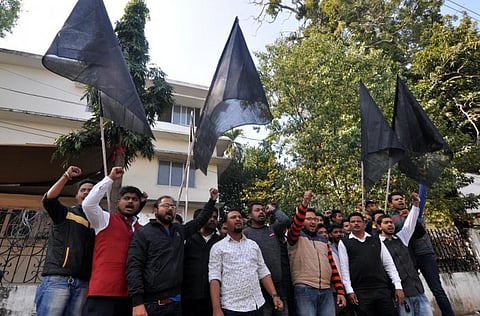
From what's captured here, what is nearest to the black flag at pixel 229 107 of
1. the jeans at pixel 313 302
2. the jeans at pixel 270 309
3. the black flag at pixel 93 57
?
the black flag at pixel 93 57

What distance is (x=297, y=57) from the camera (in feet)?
35.1

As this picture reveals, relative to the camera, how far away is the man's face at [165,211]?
297cm

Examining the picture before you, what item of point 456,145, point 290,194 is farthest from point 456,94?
point 290,194

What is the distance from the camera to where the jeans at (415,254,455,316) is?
4180 mm

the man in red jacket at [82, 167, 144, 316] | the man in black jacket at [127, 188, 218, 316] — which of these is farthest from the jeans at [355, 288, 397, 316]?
the man in red jacket at [82, 167, 144, 316]

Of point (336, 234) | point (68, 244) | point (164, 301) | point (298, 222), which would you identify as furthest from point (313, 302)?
point (68, 244)

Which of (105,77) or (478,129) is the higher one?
(478,129)

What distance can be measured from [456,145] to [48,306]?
10794 millimetres

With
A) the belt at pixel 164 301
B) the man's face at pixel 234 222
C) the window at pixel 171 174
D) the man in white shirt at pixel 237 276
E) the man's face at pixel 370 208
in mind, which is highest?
the window at pixel 171 174

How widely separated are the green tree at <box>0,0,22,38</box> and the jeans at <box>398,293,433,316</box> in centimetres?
1756

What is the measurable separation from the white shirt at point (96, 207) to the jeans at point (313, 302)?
212cm

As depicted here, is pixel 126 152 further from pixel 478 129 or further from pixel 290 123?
pixel 478 129

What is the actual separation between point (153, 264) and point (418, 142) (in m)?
4.43

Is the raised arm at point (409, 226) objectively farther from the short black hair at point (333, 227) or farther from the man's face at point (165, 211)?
the man's face at point (165, 211)
